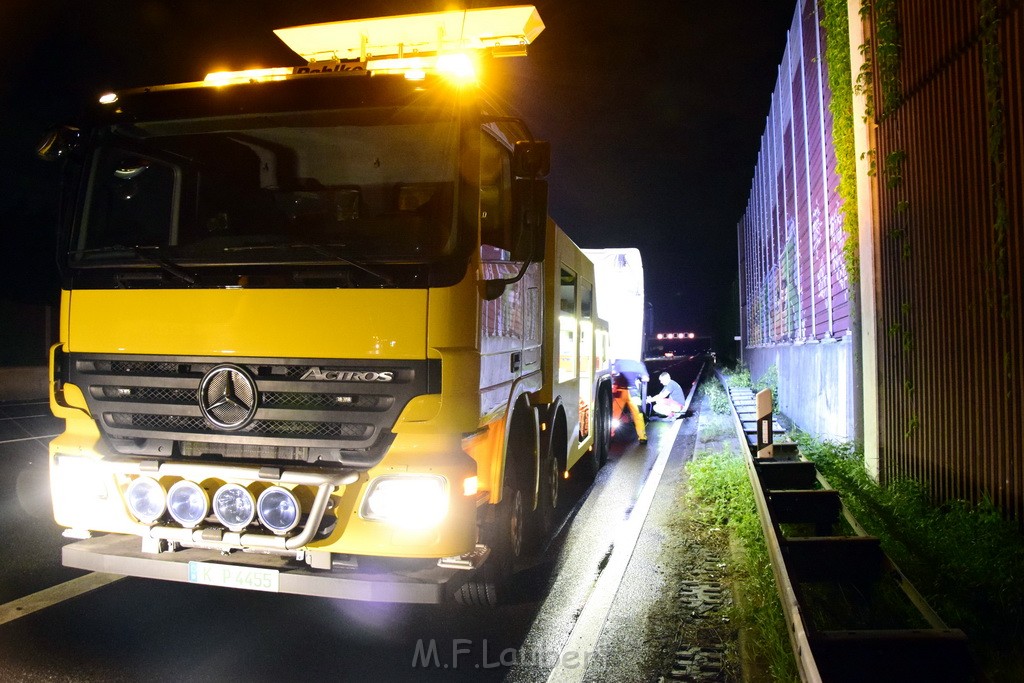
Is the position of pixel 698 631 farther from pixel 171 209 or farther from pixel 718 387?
pixel 718 387

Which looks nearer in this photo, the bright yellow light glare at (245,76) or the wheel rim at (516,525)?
the bright yellow light glare at (245,76)

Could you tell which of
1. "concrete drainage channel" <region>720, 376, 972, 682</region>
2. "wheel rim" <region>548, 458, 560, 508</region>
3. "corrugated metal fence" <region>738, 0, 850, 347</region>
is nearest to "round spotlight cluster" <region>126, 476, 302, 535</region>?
"concrete drainage channel" <region>720, 376, 972, 682</region>

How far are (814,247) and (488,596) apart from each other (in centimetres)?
986

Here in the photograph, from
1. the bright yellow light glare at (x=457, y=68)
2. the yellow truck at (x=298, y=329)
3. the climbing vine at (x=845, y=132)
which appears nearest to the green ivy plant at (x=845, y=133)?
the climbing vine at (x=845, y=132)

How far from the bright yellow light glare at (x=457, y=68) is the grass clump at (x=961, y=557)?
398 centimetres

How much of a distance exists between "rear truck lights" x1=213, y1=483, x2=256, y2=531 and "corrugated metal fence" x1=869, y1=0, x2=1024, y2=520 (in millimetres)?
5082

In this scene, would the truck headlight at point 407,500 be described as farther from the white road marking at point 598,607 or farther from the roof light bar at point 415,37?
the roof light bar at point 415,37

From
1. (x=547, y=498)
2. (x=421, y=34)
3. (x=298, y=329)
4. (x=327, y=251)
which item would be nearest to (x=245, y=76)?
(x=327, y=251)

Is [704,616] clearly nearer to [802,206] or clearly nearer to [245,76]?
[245,76]

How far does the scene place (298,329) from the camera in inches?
144

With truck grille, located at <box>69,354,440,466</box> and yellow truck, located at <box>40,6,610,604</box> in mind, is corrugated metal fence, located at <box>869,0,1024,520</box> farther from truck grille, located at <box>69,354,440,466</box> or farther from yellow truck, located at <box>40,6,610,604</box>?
truck grille, located at <box>69,354,440,466</box>

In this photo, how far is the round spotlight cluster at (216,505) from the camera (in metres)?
3.56

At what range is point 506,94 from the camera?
15.7 feet

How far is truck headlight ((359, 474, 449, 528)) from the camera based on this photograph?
354 cm
